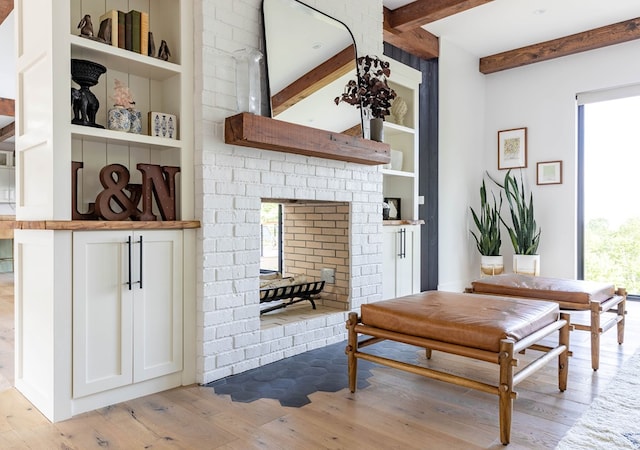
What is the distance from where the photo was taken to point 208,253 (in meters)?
2.42

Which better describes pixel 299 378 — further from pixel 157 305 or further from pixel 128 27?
pixel 128 27

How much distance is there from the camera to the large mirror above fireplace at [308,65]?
280cm

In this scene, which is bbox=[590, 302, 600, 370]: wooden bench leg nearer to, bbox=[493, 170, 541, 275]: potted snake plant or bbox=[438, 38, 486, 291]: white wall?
bbox=[438, 38, 486, 291]: white wall

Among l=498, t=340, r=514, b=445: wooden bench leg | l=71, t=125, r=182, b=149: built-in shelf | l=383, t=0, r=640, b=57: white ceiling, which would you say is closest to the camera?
l=498, t=340, r=514, b=445: wooden bench leg

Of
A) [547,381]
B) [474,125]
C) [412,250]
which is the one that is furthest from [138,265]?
[474,125]

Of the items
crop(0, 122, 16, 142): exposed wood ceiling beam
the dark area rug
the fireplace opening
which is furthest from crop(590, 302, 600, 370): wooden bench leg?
crop(0, 122, 16, 142): exposed wood ceiling beam

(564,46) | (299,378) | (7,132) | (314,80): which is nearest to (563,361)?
(299,378)

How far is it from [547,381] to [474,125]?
12.3 ft

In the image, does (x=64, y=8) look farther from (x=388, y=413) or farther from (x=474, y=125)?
(x=474, y=125)

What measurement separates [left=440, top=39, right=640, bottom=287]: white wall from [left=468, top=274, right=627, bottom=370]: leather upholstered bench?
190 centimetres

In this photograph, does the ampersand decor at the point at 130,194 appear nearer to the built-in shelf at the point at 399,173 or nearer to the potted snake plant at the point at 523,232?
the built-in shelf at the point at 399,173

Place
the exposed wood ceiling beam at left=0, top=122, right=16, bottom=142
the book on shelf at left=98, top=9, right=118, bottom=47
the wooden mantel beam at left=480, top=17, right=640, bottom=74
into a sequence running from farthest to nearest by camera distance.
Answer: the exposed wood ceiling beam at left=0, top=122, right=16, bottom=142 → the wooden mantel beam at left=480, top=17, right=640, bottom=74 → the book on shelf at left=98, top=9, right=118, bottom=47

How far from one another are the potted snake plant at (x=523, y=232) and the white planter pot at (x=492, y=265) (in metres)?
0.14

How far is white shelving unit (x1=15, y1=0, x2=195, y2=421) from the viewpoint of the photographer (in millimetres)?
1990
